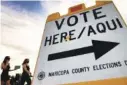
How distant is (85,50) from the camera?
2357 mm

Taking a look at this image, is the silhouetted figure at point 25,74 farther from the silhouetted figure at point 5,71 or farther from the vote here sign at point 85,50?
the vote here sign at point 85,50

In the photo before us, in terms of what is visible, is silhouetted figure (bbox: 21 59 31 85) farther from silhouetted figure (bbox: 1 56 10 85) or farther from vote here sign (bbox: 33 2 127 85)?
vote here sign (bbox: 33 2 127 85)

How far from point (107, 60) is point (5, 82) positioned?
482cm

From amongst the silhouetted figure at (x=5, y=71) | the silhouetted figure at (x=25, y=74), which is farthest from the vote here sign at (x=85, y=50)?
the silhouetted figure at (x=5, y=71)

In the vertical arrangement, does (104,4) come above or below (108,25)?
above

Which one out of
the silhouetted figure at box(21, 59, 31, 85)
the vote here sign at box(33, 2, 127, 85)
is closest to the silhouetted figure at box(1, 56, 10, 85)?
the silhouetted figure at box(21, 59, 31, 85)

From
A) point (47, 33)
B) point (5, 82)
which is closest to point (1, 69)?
point (5, 82)

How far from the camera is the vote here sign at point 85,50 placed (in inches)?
Answer: 84.7

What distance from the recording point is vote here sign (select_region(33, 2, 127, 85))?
215cm

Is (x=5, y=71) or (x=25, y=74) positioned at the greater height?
(x=5, y=71)

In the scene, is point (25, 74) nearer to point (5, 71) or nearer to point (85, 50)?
point (5, 71)

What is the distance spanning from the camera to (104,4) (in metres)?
2.53

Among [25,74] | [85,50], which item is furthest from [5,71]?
[85,50]

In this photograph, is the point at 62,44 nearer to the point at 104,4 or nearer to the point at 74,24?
the point at 74,24
